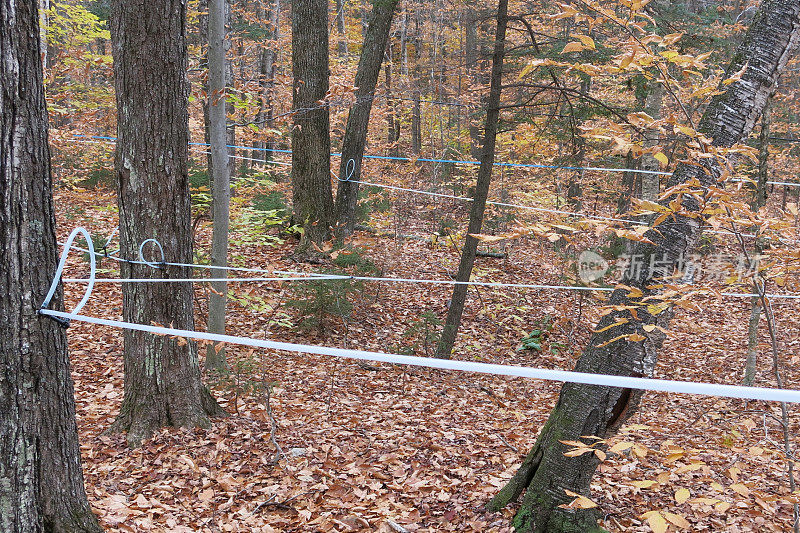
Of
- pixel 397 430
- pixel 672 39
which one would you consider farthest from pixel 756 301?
pixel 672 39

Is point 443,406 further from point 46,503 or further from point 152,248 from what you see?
point 46,503

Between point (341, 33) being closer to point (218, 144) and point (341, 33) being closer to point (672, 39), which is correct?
point (218, 144)

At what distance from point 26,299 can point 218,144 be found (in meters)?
3.17

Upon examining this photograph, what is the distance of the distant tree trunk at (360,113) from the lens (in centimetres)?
845

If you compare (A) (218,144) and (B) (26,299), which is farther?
(A) (218,144)

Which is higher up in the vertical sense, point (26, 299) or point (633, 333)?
point (26, 299)

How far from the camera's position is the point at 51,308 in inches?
85.7

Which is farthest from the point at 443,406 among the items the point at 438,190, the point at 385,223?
the point at 438,190

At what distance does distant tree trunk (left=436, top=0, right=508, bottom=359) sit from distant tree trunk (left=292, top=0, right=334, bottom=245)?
8.60ft

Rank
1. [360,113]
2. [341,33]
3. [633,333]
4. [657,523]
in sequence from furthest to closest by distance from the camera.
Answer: [341,33] → [360,113] → [633,333] → [657,523]

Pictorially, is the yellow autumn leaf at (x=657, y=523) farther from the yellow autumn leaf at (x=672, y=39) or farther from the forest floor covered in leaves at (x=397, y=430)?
the yellow autumn leaf at (x=672, y=39)

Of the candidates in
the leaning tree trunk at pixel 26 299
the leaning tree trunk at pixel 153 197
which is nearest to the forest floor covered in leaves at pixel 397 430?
the leaning tree trunk at pixel 153 197

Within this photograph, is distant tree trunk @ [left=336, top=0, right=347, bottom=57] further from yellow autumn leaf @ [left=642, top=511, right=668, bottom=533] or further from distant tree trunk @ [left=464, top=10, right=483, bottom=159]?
yellow autumn leaf @ [left=642, top=511, right=668, bottom=533]

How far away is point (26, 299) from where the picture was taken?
2082mm
